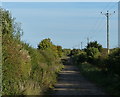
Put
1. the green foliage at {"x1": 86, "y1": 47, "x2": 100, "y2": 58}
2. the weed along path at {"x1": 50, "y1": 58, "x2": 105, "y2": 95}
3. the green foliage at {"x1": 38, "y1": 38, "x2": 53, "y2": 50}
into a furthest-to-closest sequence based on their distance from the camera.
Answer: the green foliage at {"x1": 86, "y1": 47, "x2": 100, "y2": 58} < the green foliage at {"x1": 38, "y1": 38, "x2": 53, "y2": 50} < the weed along path at {"x1": 50, "y1": 58, "x2": 105, "y2": 95}

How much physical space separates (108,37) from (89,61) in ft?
71.9

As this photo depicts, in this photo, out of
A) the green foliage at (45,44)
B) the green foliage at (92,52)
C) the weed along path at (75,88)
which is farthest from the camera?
the green foliage at (92,52)

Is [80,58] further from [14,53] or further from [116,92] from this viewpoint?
[14,53]

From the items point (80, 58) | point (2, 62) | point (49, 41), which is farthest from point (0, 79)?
point (80, 58)

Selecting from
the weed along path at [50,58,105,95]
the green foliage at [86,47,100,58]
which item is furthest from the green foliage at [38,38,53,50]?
the weed along path at [50,58,105,95]

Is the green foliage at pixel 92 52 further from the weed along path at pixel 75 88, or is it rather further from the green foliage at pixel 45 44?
the weed along path at pixel 75 88

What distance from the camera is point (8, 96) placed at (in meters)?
16.2

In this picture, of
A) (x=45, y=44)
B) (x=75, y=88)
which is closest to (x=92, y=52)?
(x=45, y=44)

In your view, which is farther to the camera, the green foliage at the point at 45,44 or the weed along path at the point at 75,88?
the green foliage at the point at 45,44

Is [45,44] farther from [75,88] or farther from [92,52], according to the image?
[75,88]

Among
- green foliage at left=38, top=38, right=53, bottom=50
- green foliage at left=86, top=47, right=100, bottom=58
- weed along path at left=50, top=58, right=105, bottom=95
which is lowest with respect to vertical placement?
weed along path at left=50, top=58, right=105, bottom=95

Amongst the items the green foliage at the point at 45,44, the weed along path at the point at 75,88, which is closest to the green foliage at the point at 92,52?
the green foliage at the point at 45,44

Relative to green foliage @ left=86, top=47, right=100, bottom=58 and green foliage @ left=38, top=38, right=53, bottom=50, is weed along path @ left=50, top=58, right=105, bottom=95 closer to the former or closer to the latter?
green foliage @ left=38, top=38, right=53, bottom=50

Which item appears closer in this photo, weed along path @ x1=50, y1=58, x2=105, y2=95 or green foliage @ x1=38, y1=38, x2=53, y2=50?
weed along path @ x1=50, y1=58, x2=105, y2=95
